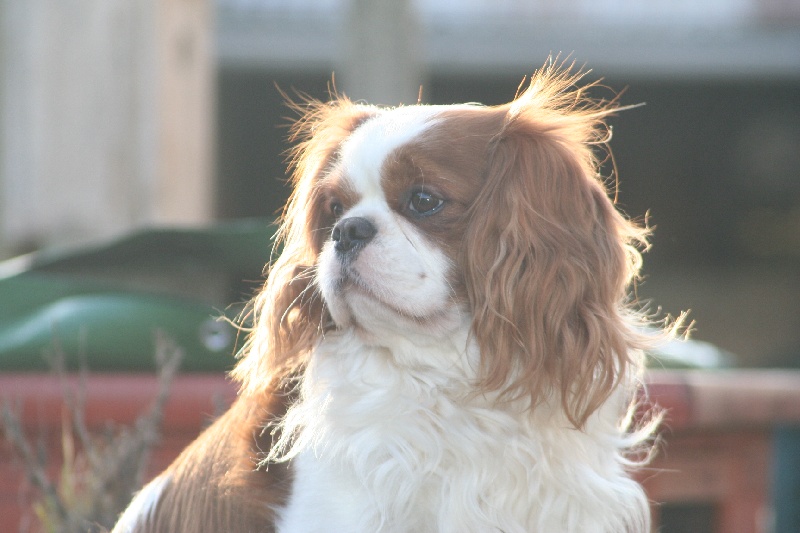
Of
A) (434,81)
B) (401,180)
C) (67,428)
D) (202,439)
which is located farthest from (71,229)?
(434,81)

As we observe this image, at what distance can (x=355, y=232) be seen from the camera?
2.04 m

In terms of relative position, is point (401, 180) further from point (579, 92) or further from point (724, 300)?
point (724, 300)

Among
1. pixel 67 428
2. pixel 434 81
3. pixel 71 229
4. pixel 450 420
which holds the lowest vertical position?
pixel 67 428

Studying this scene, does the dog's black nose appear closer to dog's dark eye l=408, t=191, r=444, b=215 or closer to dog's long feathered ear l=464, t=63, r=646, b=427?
dog's dark eye l=408, t=191, r=444, b=215

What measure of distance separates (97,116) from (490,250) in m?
2.60

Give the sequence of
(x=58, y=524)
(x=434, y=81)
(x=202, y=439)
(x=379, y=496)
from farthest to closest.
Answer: (x=434, y=81) < (x=58, y=524) < (x=202, y=439) < (x=379, y=496)

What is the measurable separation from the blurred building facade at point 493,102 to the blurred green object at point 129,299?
561mm

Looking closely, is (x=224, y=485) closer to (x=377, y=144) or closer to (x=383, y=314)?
(x=383, y=314)

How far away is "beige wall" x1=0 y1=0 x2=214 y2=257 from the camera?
4098mm

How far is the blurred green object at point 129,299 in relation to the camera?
2982 mm

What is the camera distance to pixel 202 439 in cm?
232

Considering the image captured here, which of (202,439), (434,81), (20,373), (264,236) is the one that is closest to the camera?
(202,439)

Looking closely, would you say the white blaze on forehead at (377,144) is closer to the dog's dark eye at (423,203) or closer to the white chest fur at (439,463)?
the dog's dark eye at (423,203)

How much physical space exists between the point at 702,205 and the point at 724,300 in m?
1.12
